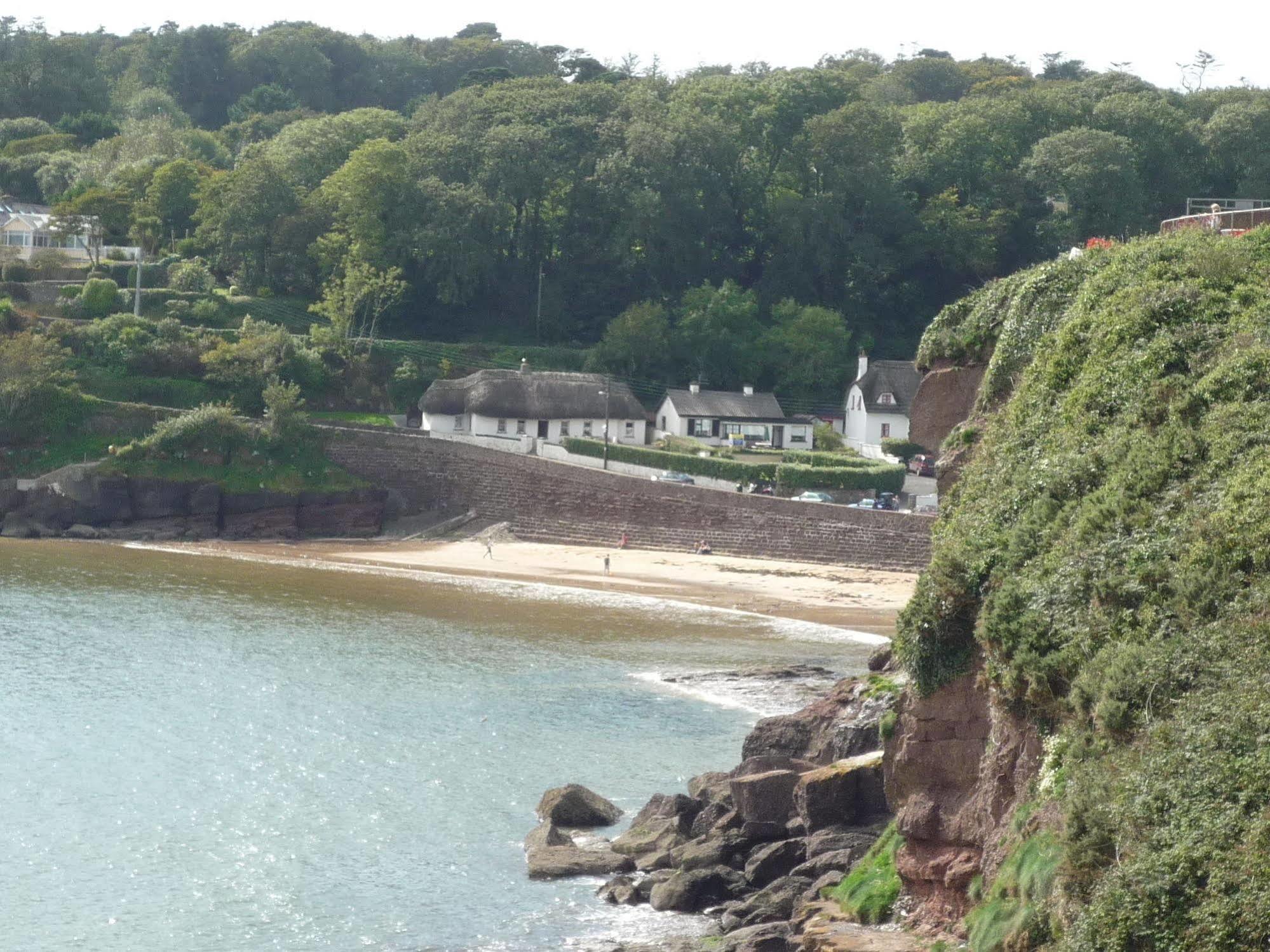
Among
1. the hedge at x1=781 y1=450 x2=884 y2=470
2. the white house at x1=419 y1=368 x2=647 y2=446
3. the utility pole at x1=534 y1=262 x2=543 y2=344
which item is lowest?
the hedge at x1=781 y1=450 x2=884 y2=470

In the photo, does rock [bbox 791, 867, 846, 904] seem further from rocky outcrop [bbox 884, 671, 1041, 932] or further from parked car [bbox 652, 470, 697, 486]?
parked car [bbox 652, 470, 697, 486]

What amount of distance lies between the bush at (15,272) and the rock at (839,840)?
198 ft

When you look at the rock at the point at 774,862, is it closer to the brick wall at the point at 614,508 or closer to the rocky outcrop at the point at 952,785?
the rocky outcrop at the point at 952,785

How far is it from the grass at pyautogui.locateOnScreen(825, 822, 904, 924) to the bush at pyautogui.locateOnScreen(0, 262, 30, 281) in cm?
6194

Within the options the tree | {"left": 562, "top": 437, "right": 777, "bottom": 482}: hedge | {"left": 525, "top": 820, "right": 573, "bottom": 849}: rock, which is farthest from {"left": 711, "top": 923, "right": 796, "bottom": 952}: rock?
the tree

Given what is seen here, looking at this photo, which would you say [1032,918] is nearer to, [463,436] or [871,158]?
[463,436]

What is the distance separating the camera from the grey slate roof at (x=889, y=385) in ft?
198

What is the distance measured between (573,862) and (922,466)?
36.2 m

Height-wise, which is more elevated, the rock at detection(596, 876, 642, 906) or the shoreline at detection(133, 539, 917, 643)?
the shoreline at detection(133, 539, 917, 643)

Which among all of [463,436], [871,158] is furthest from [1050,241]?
[463,436]

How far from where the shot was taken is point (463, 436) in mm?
59219

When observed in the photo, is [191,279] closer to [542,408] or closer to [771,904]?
[542,408]

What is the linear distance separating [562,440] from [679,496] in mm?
7994

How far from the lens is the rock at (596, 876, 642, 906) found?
65.2 ft
